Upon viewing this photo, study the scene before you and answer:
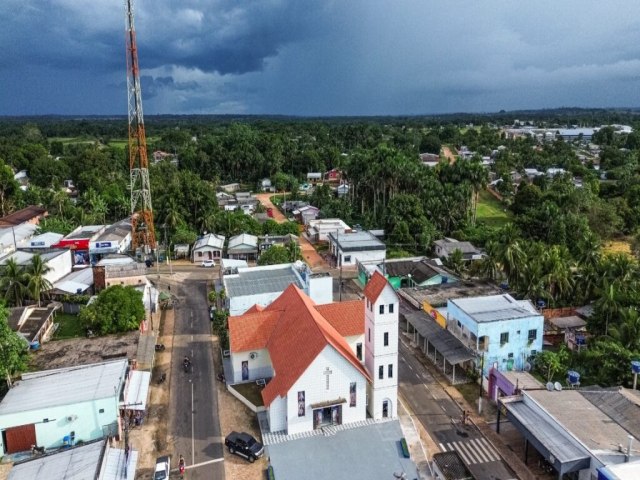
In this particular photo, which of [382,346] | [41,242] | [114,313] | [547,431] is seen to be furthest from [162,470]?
[41,242]

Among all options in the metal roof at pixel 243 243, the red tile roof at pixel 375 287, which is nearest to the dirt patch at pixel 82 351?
the red tile roof at pixel 375 287

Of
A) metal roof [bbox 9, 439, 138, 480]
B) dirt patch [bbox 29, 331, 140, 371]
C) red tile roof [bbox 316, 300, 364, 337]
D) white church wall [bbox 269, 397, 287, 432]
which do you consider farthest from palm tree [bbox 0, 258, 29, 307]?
white church wall [bbox 269, 397, 287, 432]

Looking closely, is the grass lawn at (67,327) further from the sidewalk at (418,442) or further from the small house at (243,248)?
the sidewalk at (418,442)

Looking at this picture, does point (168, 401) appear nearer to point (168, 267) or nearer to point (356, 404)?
point (356, 404)

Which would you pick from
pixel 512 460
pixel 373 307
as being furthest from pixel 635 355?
pixel 373 307

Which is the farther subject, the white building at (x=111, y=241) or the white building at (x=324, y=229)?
the white building at (x=324, y=229)

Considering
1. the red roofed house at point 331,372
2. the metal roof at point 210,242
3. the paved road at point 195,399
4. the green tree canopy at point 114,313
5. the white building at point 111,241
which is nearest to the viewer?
the paved road at point 195,399

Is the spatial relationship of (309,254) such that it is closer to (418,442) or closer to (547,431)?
(418,442)
